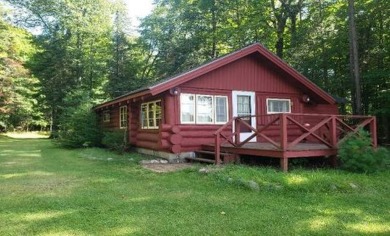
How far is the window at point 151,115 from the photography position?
12.0m

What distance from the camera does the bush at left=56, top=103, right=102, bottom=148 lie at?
1725cm

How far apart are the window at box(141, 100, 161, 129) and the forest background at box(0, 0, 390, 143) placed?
735 centimetres

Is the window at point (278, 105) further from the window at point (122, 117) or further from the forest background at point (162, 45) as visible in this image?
the window at point (122, 117)

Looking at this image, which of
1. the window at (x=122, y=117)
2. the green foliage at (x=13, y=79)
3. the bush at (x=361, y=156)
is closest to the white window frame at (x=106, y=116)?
the window at (x=122, y=117)

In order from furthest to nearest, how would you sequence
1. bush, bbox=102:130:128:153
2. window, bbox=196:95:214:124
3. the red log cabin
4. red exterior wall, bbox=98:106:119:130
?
red exterior wall, bbox=98:106:119:130 < bush, bbox=102:130:128:153 < window, bbox=196:95:214:124 < the red log cabin

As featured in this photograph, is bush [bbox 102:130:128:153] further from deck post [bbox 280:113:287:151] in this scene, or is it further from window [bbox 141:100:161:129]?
deck post [bbox 280:113:287:151]

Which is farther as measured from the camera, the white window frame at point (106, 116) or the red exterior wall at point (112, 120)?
the white window frame at point (106, 116)

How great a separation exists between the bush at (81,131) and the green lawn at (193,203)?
863 centimetres

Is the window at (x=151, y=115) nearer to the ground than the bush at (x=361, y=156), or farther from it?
farther from it

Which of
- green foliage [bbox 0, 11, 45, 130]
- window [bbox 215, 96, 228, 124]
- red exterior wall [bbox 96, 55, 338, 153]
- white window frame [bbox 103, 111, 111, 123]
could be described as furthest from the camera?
green foliage [bbox 0, 11, 45, 130]

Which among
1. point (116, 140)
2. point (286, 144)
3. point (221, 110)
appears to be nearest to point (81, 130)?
point (116, 140)

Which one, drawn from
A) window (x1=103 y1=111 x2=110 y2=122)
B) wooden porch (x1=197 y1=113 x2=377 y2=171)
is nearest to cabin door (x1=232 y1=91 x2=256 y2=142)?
wooden porch (x1=197 y1=113 x2=377 y2=171)

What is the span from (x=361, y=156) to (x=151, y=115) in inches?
284

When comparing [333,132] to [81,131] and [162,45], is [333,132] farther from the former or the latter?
[162,45]
